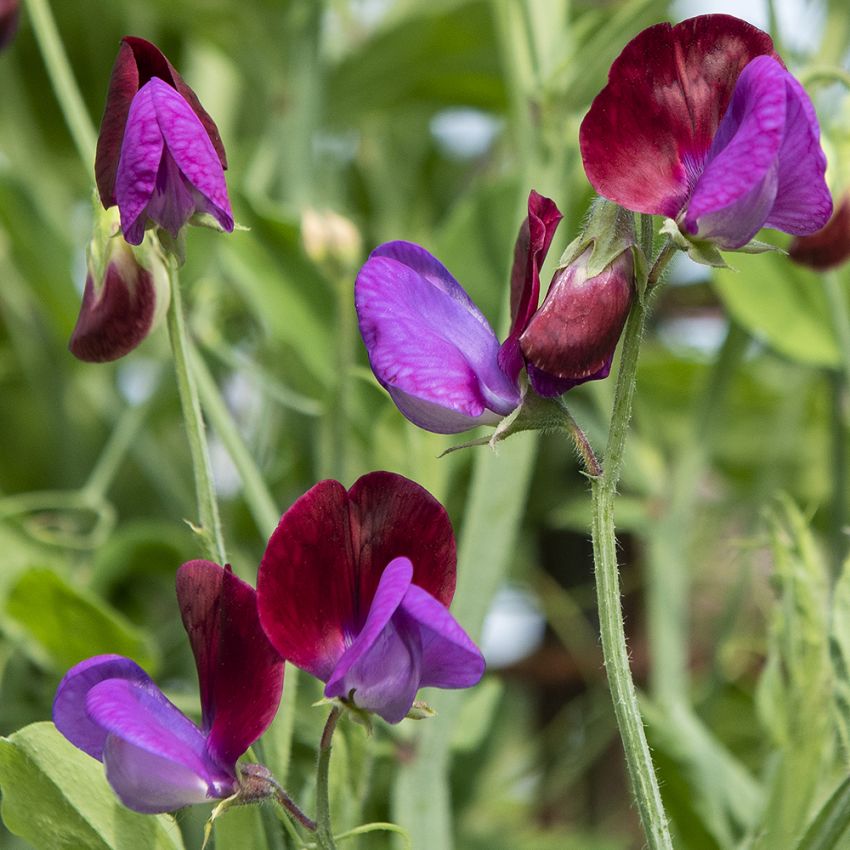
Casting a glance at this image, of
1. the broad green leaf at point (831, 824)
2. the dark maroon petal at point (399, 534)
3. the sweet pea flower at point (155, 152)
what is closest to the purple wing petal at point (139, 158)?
the sweet pea flower at point (155, 152)

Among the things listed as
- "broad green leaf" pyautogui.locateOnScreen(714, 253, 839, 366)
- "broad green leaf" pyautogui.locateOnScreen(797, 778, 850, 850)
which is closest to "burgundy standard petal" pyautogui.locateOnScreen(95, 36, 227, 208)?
"broad green leaf" pyautogui.locateOnScreen(797, 778, 850, 850)

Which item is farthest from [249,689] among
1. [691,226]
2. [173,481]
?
[173,481]

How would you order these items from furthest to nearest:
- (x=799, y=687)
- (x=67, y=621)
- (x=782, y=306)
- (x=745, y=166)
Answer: (x=782, y=306) → (x=67, y=621) → (x=799, y=687) → (x=745, y=166)

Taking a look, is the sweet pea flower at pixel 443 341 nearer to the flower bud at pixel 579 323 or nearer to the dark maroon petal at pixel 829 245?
the flower bud at pixel 579 323

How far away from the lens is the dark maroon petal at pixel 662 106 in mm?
350

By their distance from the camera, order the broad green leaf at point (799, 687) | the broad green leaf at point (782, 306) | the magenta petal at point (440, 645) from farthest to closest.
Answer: the broad green leaf at point (782, 306)
the broad green leaf at point (799, 687)
the magenta petal at point (440, 645)

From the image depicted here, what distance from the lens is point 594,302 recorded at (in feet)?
1.12

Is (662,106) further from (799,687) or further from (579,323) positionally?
(799,687)

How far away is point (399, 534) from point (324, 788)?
74mm

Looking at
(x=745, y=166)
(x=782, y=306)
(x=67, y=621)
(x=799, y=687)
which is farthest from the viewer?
(x=782, y=306)

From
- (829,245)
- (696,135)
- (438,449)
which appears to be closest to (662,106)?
(696,135)

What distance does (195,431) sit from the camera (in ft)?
1.31

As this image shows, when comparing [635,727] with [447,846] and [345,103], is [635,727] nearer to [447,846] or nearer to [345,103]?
[447,846]

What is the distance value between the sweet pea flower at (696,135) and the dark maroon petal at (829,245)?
23cm
